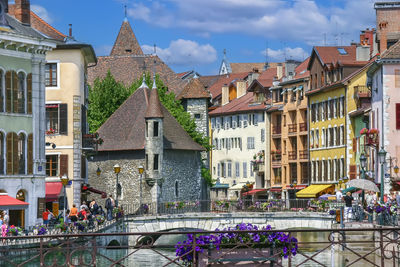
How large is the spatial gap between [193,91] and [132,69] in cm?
943

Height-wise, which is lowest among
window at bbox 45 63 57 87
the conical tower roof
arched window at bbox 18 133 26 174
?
arched window at bbox 18 133 26 174

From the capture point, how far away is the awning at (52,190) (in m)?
57.4

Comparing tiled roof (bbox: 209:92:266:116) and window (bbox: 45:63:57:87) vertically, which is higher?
tiled roof (bbox: 209:92:266:116)

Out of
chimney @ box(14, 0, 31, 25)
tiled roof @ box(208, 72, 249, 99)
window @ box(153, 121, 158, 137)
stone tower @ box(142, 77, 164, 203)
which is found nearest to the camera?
chimney @ box(14, 0, 31, 25)

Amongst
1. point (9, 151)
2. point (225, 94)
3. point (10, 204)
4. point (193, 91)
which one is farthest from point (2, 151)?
point (225, 94)

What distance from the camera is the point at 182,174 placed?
3118 inches

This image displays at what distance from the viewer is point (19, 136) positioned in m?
48.1

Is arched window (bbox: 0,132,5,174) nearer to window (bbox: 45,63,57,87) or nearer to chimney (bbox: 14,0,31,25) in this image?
chimney (bbox: 14,0,31,25)

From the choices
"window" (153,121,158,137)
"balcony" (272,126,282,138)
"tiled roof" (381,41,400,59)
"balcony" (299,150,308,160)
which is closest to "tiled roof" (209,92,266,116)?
"balcony" (272,126,282,138)

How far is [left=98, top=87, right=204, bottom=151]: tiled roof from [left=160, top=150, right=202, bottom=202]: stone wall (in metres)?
0.84

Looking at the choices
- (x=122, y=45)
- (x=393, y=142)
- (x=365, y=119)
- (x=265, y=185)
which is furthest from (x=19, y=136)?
(x=122, y=45)

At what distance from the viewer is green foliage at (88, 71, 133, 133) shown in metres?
89.4

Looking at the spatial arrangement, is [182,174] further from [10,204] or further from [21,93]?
[10,204]

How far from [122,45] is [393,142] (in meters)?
66.2
